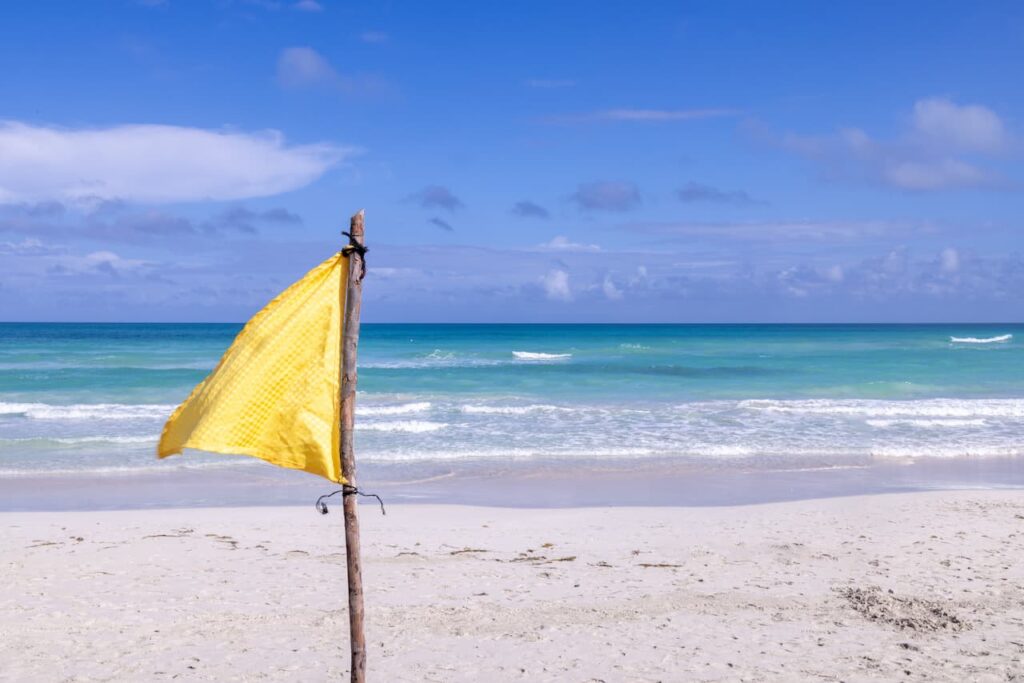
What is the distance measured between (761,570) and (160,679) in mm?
5396

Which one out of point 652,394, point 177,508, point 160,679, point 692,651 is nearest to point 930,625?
point 692,651

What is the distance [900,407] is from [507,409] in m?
10.5

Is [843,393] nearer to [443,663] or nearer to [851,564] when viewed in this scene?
[851,564]

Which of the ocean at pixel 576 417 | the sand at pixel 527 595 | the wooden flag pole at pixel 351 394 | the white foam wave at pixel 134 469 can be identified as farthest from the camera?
the ocean at pixel 576 417

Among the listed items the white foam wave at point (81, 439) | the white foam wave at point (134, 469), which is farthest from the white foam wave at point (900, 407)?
the white foam wave at point (81, 439)

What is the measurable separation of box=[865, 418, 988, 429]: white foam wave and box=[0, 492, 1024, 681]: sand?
9.33 meters

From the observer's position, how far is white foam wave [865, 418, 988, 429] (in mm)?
19781

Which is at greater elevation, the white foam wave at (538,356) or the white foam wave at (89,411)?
the white foam wave at (538,356)

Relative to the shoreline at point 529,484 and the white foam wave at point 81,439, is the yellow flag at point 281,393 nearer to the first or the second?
the shoreline at point 529,484

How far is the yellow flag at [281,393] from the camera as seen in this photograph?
367cm

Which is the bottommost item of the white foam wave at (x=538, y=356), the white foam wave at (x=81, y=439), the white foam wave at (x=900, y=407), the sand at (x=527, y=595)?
the sand at (x=527, y=595)

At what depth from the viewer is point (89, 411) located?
2291cm

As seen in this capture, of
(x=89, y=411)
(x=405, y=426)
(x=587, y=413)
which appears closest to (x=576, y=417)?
(x=587, y=413)

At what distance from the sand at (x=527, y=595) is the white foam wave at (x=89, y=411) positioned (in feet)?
39.0
